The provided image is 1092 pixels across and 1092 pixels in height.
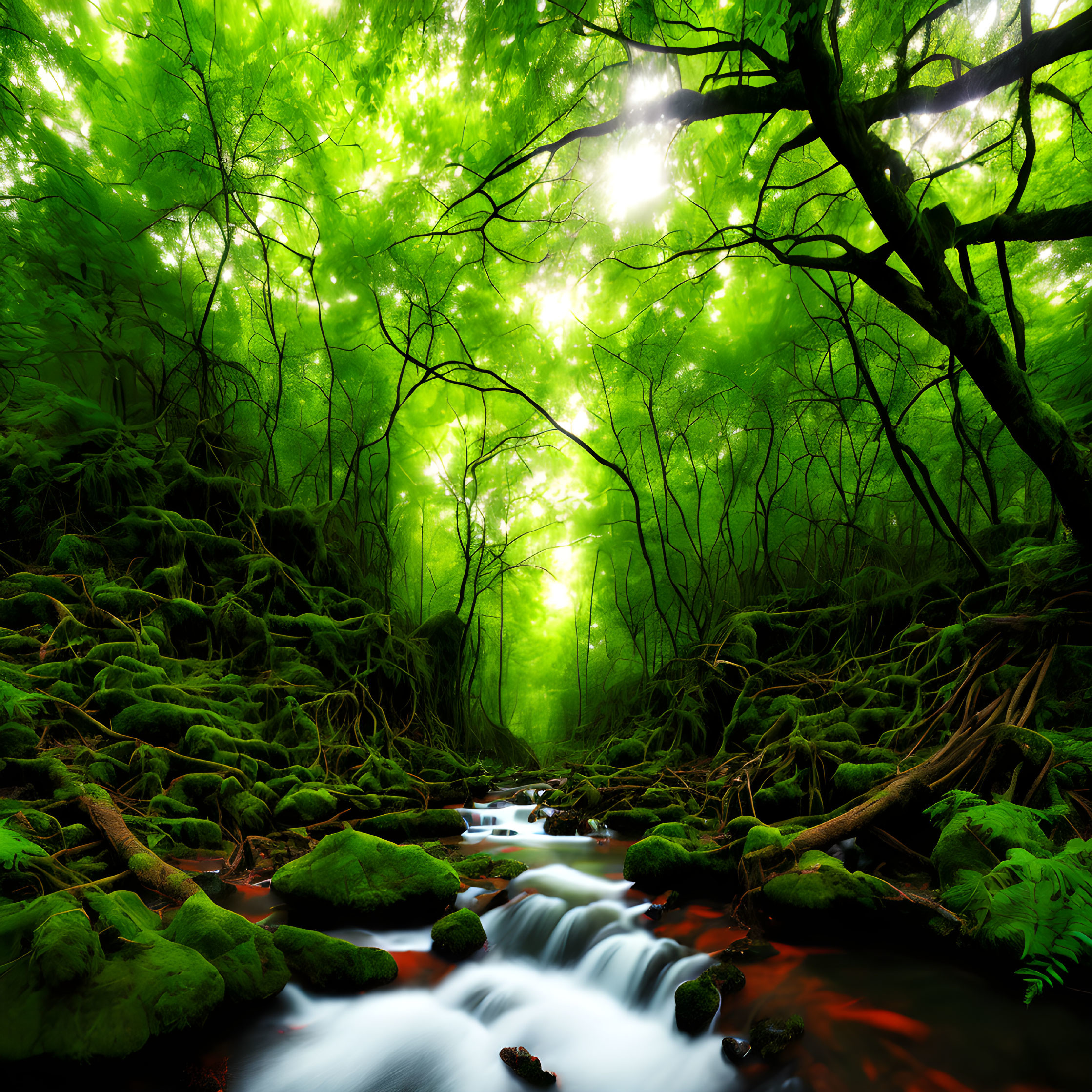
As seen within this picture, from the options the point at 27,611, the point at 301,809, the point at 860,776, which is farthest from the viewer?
the point at 27,611

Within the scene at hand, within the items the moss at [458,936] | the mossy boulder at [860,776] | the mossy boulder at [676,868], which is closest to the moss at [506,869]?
the moss at [458,936]

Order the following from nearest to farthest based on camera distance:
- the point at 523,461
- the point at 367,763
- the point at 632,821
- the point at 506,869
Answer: the point at 506,869 < the point at 632,821 < the point at 367,763 < the point at 523,461

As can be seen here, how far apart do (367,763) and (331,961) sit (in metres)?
2.47

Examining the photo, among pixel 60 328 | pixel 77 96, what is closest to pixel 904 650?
pixel 60 328

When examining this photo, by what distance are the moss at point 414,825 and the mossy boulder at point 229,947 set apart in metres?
1.50

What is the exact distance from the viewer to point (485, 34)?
3191mm

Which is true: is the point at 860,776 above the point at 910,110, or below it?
below

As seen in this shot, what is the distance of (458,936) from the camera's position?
248 centimetres

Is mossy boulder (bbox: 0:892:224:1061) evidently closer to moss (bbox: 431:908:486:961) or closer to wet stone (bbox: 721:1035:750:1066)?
moss (bbox: 431:908:486:961)

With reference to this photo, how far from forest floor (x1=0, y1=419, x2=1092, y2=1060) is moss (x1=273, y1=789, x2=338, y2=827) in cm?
1

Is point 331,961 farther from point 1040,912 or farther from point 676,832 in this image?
point 1040,912

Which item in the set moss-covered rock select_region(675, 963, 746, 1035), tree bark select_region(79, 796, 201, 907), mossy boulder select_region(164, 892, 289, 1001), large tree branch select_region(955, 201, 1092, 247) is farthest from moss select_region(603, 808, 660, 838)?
large tree branch select_region(955, 201, 1092, 247)

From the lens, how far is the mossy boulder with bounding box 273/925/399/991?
2.07 m

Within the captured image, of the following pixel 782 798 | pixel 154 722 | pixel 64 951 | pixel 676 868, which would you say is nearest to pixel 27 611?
pixel 154 722
